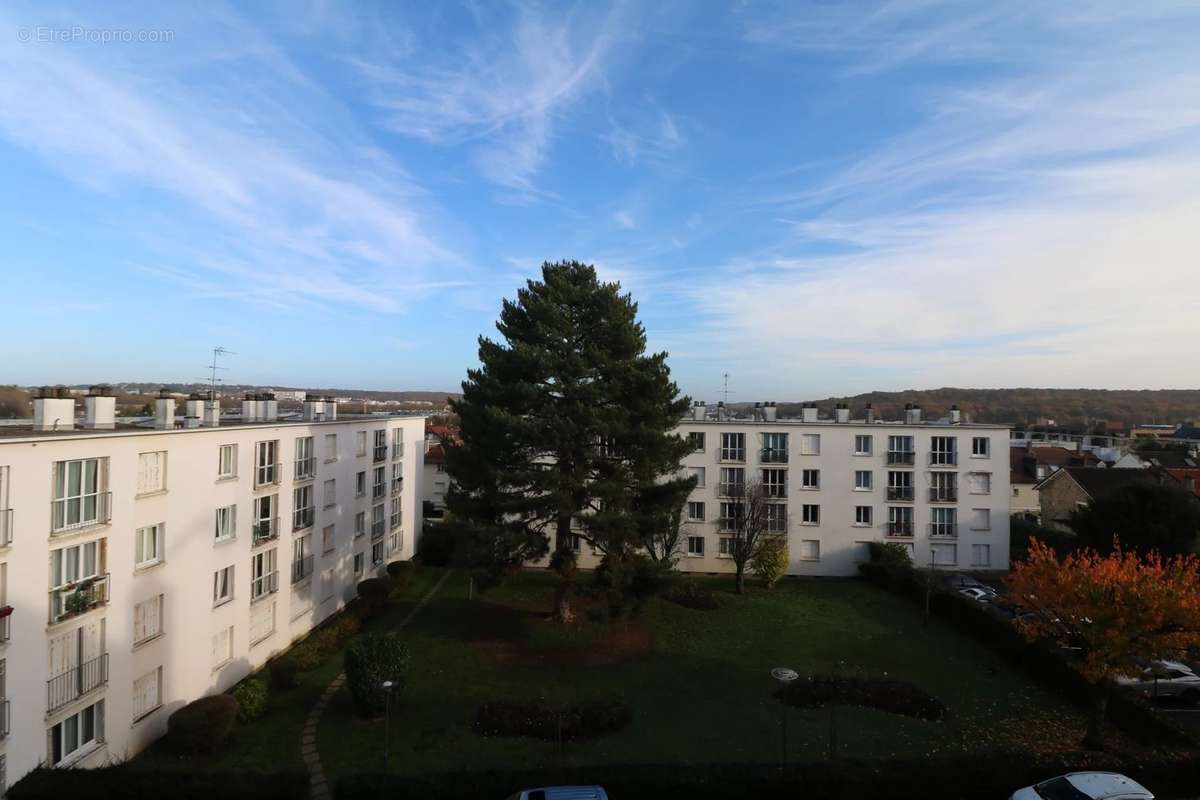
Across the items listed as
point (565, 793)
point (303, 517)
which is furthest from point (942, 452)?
point (303, 517)

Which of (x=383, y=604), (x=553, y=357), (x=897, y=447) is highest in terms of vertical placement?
(x=553, y=357)

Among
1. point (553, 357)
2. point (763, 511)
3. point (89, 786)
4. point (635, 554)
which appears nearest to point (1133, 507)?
point (763, 511)

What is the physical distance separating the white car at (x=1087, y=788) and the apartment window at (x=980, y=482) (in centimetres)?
2866

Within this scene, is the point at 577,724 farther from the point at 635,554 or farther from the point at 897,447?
the point at 897,447

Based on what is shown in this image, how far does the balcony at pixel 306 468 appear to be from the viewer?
27.6 meters

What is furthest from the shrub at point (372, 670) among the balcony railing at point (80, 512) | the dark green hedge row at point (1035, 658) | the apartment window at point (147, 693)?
the dark green hedge row at point (1035, 658)

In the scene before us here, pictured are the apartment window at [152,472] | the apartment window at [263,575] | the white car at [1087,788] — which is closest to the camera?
the white car at [1087,788]

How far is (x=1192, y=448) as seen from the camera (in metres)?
76.1

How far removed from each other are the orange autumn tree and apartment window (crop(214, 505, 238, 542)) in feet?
84.8

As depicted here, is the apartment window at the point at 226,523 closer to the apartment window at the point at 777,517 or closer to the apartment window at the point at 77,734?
the apartment window at the point at 77,734

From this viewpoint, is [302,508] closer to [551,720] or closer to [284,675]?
[284,675]

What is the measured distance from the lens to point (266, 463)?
25062 mm

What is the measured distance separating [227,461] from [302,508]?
576 cm

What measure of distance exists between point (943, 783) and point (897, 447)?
29026mm
